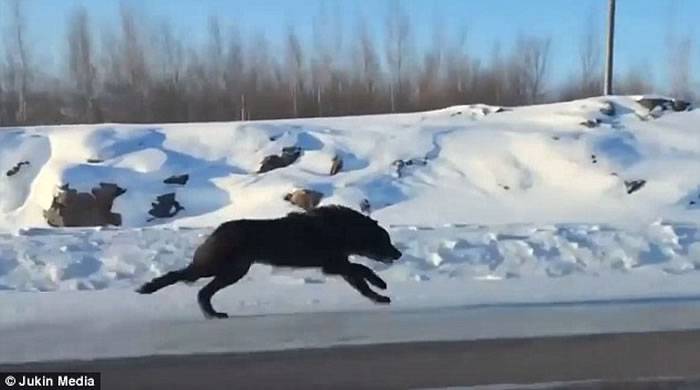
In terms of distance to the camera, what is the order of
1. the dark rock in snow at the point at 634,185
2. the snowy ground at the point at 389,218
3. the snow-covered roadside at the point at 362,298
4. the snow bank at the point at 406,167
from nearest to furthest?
1. the snow-covered roadside at the point at 362,298
2. the snowy ground at the point at 389,218
3. the snow bank at the point at 406,167
4. the dark rock in snow at the point at 634,185

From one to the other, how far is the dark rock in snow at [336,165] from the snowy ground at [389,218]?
0.44 ft

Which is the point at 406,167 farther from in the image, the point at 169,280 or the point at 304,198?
the point at 169,280

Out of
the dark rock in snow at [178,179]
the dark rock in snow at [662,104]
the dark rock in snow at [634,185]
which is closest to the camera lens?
the dark rock in snow at [634,185]

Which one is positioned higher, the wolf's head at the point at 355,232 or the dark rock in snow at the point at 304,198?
the wolf's head at the point at 355,232

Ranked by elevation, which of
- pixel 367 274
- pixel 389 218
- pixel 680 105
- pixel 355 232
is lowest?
pixel 680 105

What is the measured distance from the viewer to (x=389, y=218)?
19.8m

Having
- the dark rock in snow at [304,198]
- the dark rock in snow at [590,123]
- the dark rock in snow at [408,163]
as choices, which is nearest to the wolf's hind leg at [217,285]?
the dark rock in snow at [304,198]

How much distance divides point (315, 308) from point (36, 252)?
4890 mm

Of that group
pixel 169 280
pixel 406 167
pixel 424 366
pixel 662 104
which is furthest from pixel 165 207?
pixel 424 366

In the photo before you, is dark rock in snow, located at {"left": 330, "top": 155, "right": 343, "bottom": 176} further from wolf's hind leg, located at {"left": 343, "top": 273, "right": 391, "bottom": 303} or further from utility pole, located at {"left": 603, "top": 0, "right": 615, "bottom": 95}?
wolf's hind leg, located at {"left": 343, "top": 273, "right": 391, "bottom": 303}

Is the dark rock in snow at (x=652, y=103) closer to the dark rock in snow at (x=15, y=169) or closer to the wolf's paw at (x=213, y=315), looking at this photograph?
the dark rock in snow at (x=15, y=169)

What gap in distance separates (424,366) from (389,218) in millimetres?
11695

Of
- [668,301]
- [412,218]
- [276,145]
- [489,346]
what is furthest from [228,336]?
[276,145]

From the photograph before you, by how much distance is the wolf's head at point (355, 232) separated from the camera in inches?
403
